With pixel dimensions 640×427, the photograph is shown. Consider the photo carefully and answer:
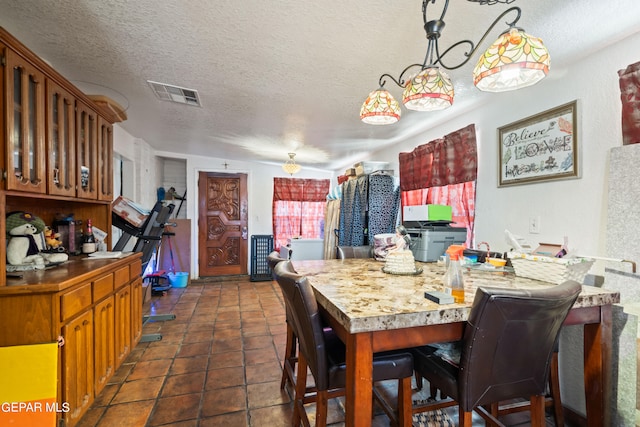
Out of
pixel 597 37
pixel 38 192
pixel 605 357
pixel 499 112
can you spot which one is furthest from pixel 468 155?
pixel 38 192

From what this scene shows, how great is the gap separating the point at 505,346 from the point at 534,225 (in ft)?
4.55

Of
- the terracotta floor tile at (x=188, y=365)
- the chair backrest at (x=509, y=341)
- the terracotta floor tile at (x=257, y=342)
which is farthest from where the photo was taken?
the terracotta floor tile at (x=257, y=342)

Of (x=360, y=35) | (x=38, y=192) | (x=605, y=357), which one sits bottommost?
(x=605, y=357)

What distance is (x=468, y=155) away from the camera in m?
2.62

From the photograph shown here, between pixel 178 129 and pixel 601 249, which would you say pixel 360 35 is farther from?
pixel 178 129

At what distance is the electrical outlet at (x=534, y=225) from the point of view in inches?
80.1

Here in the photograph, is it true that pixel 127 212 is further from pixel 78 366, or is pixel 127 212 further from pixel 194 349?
pixel 78 366

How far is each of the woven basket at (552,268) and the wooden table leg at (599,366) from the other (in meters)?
0.18

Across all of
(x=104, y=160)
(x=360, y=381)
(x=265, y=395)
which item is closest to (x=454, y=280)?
(x=360, y=381)

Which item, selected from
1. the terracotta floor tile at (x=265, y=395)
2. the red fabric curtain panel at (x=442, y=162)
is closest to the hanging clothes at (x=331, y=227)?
the red fabric curtain panel at (x=442, y=162)

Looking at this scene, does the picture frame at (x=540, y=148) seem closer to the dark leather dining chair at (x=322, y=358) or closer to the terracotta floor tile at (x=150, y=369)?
the dark leather dining chair at (x=322, y=358)

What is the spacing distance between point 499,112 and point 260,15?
6.62 feet

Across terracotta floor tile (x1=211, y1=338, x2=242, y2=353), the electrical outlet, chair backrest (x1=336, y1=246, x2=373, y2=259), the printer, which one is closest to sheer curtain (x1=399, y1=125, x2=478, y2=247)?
the printer

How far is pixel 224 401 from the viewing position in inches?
74.5
